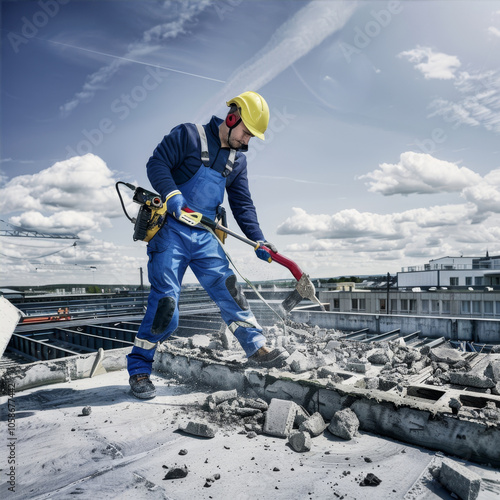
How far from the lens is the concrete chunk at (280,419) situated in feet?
9.06

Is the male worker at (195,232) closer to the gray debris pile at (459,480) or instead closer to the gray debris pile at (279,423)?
the gray debris pile at (279,423)

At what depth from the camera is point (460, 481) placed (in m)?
2.02

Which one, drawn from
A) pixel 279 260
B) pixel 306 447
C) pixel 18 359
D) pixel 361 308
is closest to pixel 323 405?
pixel 306 447

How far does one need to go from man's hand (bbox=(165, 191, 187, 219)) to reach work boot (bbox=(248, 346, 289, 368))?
1.62 meters

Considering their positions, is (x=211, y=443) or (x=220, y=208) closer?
(x=211, y=443)

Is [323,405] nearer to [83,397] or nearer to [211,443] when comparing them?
[211,443]

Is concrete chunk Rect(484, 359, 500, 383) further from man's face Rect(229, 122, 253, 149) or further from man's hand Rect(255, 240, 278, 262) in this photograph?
man's face Rect(229, 122, 253, 149)

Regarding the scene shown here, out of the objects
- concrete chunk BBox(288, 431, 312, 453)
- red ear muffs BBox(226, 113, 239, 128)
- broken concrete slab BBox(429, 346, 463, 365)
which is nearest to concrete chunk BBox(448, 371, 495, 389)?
broken concrete slab BBox(429, 346, 463, 365)

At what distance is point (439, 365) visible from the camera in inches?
177

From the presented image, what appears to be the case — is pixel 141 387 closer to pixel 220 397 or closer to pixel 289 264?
pixel 220 397

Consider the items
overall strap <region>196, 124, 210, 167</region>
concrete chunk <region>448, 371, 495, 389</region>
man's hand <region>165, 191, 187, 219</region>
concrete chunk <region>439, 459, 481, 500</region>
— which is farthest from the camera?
concrete chunk <region>448, 371, 495, 389</region>

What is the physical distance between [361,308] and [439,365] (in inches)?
1085

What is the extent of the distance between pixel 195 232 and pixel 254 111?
1.22 meters

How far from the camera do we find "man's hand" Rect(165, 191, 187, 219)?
3068mm
